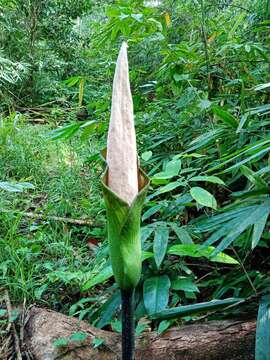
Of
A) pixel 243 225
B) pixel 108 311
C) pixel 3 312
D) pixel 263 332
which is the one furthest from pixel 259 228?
pixel 3 312

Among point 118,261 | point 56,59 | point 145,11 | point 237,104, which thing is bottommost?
point 56,59

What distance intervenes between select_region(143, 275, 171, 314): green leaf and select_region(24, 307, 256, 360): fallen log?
2.9 inches

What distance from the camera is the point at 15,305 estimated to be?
117 cm

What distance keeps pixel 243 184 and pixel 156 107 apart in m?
0.62

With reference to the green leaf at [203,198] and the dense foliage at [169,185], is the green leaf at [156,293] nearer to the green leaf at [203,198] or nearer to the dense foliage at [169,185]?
the dense foliage at [169,185]

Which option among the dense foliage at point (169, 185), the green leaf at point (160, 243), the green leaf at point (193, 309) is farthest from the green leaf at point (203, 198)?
the green leaf at point (193, 309)

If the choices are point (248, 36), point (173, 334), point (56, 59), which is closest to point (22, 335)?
point (173, 334)

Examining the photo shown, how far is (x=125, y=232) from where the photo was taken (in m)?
0.49

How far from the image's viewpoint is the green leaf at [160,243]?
2.80ft

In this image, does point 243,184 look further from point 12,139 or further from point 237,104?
point 12,139

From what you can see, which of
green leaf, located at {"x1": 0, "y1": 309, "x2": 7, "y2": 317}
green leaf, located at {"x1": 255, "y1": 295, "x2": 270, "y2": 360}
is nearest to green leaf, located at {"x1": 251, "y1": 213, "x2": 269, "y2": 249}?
green leaf, located at {"x1": 255, "y1": 295, "x2": 270, "y2": 360}

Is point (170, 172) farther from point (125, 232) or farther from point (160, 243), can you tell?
point (125, 232)

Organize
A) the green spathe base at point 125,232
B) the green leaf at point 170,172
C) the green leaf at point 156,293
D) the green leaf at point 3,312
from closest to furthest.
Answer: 1. the green spathe base at point 125,232
2. the green leaf at point 156,293
3. the green leaf at point 170,172
4. the green leaf at point 3,312

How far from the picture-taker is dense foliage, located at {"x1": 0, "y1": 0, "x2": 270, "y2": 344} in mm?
866
